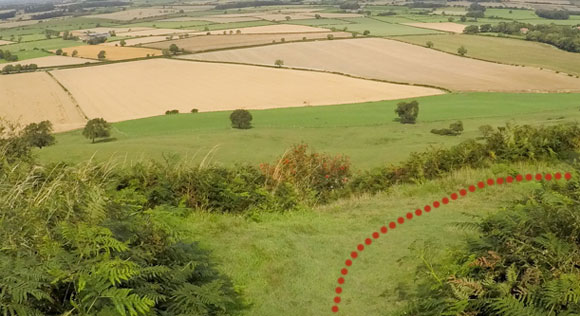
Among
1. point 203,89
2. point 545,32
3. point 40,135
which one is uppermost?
point 40,135

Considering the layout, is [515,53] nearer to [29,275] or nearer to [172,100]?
[172,100]

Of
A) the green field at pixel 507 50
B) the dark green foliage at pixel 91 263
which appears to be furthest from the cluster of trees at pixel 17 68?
the dark green foliage at pixel 91 263

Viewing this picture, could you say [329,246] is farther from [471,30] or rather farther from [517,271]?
[471,30]

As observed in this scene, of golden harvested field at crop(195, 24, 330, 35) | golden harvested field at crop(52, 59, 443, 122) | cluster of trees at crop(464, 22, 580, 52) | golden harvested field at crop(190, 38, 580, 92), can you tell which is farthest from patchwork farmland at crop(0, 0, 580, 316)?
golden harvested field at crop(195, 24, 330, 35)

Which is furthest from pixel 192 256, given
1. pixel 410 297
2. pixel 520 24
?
pixel 520 24

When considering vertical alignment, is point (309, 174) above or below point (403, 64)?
above

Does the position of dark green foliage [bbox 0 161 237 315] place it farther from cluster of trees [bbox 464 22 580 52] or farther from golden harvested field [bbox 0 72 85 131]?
cluster of trees [bbox 464 22 580 52]

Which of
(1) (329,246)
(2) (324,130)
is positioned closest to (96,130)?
(2) (324,130)
